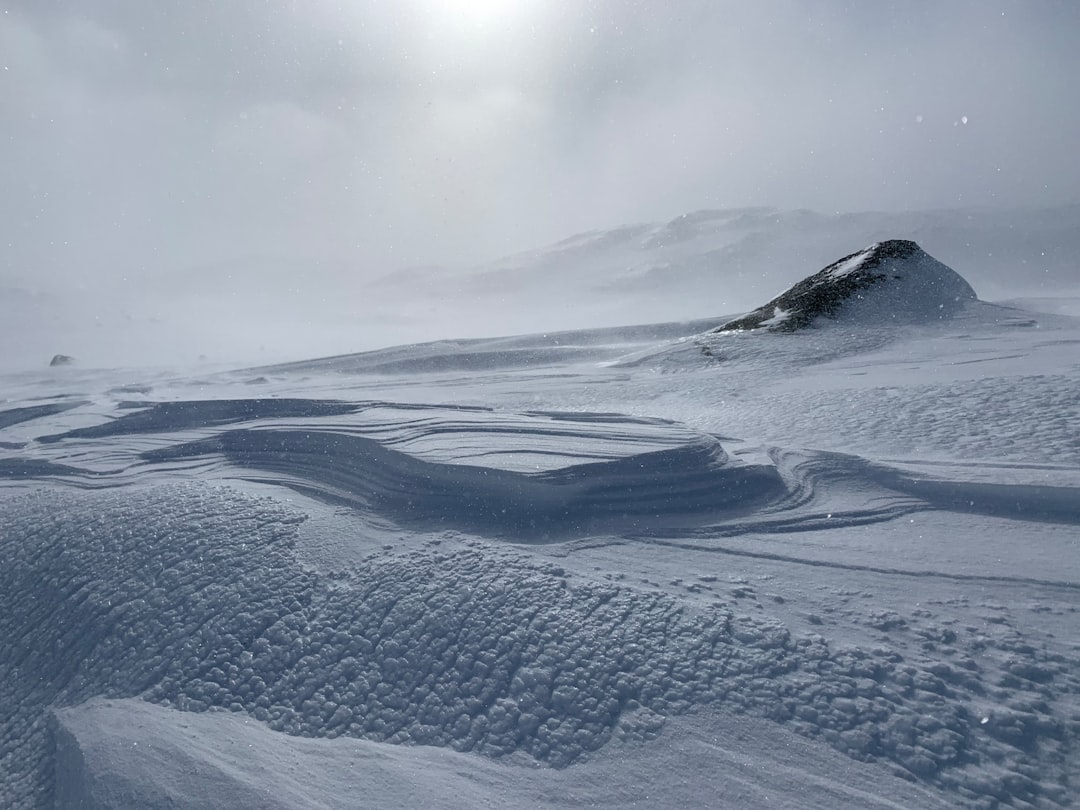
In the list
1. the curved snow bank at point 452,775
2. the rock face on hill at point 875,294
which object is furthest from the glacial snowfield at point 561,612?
the rock face on hill at point 875,294

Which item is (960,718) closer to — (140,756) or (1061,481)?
(1061,481)

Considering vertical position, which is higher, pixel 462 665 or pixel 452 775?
pixel 462 665

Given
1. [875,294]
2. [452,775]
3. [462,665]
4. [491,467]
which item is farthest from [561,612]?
[875,294]

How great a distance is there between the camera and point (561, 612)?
2119mm

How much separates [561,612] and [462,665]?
0.35 m

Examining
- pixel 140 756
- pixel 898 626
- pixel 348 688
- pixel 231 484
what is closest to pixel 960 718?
pixel 898 626

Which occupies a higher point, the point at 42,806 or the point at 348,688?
the point at 348,688

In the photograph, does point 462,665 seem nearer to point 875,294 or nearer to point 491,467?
point 491,467

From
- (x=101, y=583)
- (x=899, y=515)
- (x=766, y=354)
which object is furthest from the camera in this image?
(x=766, y=354)

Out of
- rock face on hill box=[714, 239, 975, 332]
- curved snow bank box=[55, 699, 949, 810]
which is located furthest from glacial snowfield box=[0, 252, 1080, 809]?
rock face on hill box=[714, 239, 975, 332]

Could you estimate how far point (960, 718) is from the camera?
162cm

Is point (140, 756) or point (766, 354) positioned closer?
point (140, 756)

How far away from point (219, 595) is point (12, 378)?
12.3 metres

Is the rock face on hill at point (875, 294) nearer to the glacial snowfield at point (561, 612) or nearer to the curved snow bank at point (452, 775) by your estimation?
the glacial snowfield at point (561, 612)
